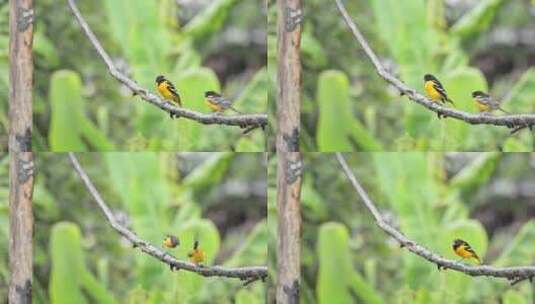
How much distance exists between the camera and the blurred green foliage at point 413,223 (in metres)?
4.32

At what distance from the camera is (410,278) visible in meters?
4.38

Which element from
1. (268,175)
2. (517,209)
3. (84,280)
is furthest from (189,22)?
(517,209)

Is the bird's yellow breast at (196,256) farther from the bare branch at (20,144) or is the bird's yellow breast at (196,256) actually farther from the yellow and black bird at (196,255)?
the bare branch at (20,144)

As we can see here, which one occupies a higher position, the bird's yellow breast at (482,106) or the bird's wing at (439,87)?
the bird's wing at (439,87)

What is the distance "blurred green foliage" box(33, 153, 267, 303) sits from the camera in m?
4.36

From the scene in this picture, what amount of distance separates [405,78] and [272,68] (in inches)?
19.5

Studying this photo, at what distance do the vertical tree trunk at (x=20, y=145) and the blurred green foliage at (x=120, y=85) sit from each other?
4 centimetres

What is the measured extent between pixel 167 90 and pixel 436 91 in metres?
0.99

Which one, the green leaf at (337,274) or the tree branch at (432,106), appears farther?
the green leaf at (337,274)

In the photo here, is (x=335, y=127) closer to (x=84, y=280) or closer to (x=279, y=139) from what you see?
Answer: (x=279, y=139)

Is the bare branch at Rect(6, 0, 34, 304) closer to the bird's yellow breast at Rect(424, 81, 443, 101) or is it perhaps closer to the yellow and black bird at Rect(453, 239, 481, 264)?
the bird's yellow breast at Rect(424, 81, 443, 101)

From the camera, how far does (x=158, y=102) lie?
4.34 m

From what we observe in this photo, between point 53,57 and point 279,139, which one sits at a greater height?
point 53,57

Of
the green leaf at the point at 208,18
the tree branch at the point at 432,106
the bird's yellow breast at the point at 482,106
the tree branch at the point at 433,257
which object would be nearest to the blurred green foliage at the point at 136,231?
the tree branch at the point at 433,257
